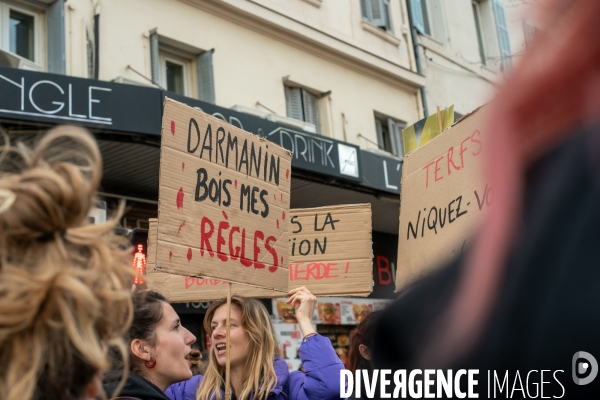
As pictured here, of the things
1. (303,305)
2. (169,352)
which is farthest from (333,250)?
(169,352)

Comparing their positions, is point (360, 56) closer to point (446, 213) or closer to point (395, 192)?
point (395, 192)

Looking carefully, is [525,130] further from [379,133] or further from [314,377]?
[379,133]

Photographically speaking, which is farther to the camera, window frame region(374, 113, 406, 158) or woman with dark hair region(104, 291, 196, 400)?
window frame region(374, 113, 406, 158)

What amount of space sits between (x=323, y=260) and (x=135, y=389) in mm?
2301

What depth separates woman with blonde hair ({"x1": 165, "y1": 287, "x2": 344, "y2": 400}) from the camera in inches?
140

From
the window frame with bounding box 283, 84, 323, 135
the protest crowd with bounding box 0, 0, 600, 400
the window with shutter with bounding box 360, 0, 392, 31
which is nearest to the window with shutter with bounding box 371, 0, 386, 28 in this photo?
the window with shutter with bounding box 360, 0, 392, 31

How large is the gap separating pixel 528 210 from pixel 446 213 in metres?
2.73

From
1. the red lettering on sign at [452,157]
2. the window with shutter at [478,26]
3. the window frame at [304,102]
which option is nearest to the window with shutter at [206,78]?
the window frame at [304,102]

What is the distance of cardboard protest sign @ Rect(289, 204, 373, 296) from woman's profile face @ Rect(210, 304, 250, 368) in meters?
0.81

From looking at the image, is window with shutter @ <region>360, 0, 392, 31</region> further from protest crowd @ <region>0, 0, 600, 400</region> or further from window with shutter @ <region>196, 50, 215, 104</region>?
protest crowd @ <region>0, 0, 600, 400</region>

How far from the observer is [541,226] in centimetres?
69

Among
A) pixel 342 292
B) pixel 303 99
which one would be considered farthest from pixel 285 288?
pixel 303 99

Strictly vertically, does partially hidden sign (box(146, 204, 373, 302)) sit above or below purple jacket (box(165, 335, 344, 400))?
above

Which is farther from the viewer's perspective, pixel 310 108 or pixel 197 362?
pixel 310 108
